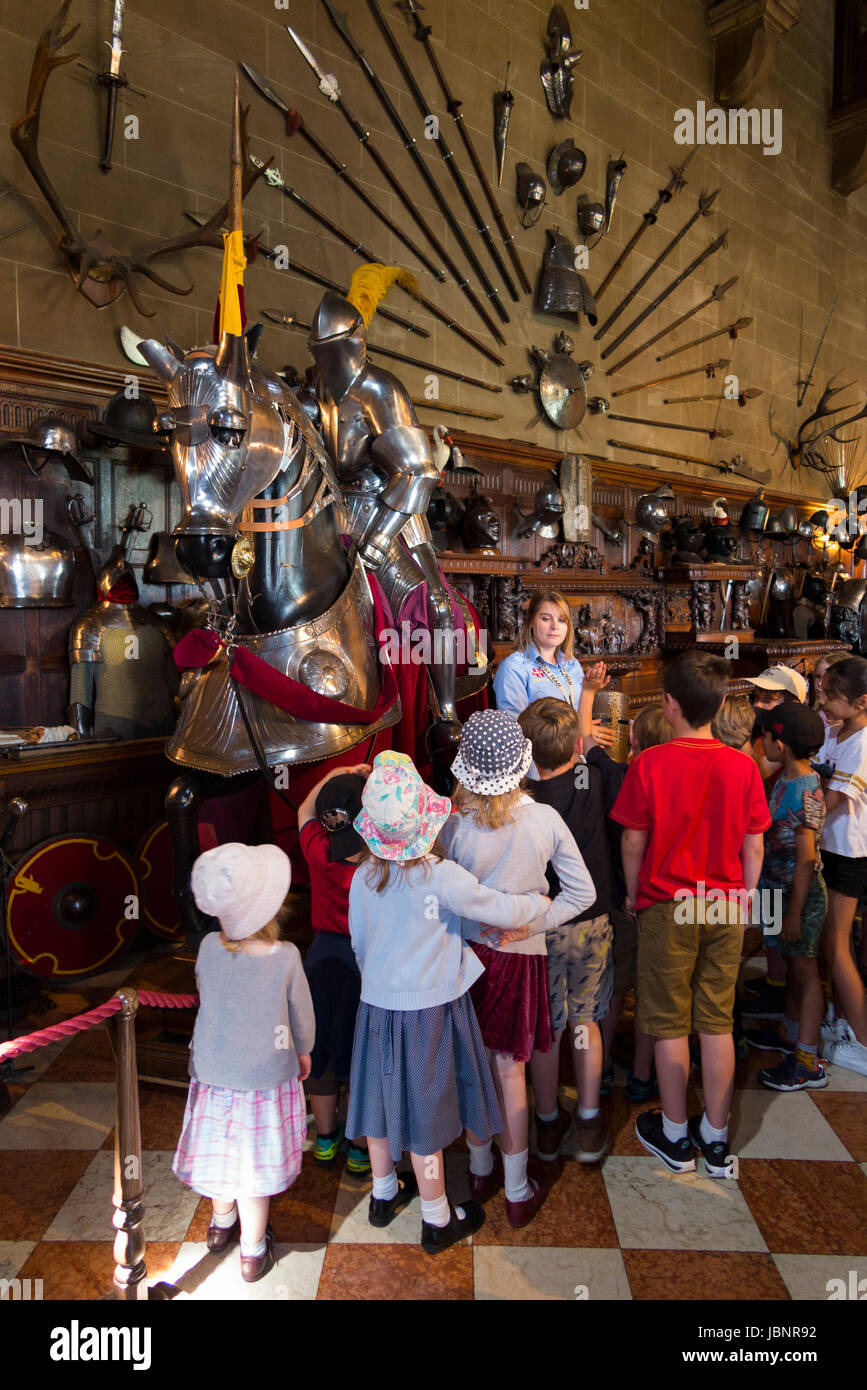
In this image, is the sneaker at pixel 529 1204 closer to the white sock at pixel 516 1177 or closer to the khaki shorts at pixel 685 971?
the white sock at pixel 516 1177

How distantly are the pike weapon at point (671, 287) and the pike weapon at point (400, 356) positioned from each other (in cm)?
220

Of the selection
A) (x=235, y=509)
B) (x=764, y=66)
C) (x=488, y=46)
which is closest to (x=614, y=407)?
(x=488, y=46)

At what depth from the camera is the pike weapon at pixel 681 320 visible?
9.06 metres

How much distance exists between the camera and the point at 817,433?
499 inches

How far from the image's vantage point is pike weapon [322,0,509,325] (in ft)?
19.6

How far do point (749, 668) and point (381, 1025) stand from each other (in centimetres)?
889

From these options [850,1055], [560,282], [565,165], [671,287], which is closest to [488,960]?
[850,1055]

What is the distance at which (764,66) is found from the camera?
10.1 metres

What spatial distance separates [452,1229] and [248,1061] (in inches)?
28.1

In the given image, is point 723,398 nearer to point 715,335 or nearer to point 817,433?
point 715,335

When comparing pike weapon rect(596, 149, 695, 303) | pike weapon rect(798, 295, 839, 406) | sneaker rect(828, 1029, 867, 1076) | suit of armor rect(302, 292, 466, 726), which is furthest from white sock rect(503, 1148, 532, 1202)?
pike weapon rect(798, 295, 839, 406)

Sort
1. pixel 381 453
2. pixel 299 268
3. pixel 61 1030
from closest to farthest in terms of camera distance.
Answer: pixel 61 1030 < pixel 381 453 < pixel 299 268

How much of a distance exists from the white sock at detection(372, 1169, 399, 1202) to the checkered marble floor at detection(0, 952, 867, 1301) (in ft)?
0.29

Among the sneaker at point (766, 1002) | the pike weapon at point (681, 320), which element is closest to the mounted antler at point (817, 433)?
the pike weapon at point (681, 320)
